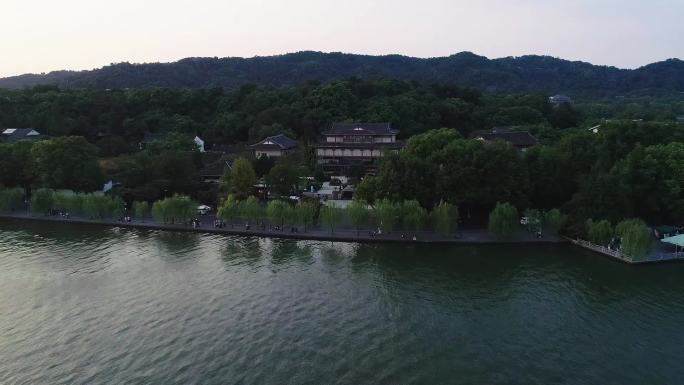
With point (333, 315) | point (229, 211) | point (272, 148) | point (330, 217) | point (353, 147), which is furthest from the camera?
point (272, 148)

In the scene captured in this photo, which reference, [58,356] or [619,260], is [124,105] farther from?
[619,260]

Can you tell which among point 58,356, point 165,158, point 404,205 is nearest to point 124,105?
point 165,158

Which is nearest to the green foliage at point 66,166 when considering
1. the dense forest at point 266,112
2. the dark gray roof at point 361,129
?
the dense forest at point 266,112

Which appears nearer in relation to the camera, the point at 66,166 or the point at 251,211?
the point at 251,211

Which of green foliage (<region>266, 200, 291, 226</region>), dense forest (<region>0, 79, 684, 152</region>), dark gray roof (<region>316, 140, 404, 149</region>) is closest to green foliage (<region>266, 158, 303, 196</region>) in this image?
green foliage (<region>266, 200, 291, 226</region>)

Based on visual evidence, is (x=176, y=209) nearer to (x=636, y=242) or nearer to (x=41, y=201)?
(x=41, y=201)

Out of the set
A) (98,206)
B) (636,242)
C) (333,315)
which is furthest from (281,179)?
(636,242)
